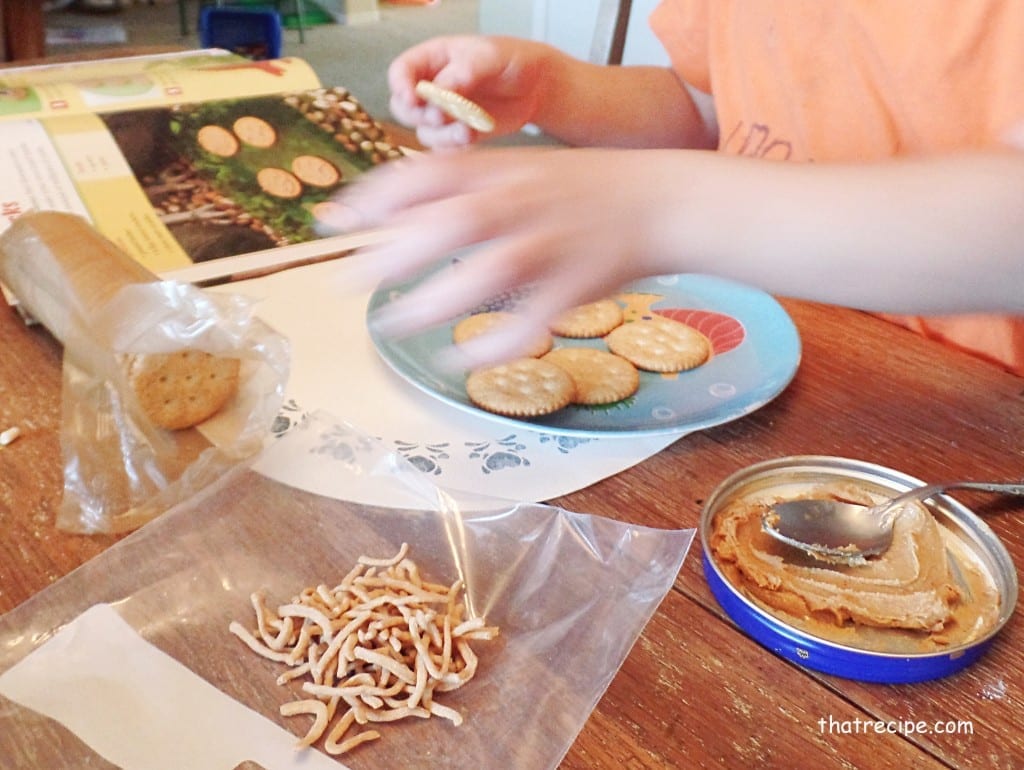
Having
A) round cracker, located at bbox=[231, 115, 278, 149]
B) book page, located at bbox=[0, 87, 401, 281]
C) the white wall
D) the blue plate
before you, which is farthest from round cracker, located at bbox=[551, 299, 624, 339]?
the white wall

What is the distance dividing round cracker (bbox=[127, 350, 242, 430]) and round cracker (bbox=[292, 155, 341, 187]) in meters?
0.36

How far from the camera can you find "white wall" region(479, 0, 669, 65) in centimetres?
245

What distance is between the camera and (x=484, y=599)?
483mm

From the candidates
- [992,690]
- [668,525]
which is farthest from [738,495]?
[992,690]

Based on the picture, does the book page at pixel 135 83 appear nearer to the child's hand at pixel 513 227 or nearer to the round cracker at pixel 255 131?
the round cracker at pixel 255 131

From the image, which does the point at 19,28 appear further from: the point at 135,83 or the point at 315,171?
the point at 315,171

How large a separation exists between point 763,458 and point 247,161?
2.01 feet

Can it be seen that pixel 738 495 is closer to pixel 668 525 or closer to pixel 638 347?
pixel 668 525

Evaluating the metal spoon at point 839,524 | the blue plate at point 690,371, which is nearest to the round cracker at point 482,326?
the blue plate at point 690,371

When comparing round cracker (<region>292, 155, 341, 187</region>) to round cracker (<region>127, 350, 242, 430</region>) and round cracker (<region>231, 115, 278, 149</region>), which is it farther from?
round cracker (<region>127, 350, 242, 430</region>)

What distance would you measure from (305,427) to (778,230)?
1.08ft

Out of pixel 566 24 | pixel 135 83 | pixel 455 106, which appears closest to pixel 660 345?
pixel 455 106

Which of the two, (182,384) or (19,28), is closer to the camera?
(182,384)

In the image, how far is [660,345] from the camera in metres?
0.71
